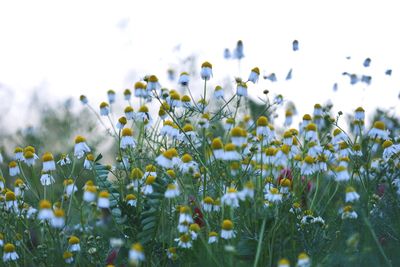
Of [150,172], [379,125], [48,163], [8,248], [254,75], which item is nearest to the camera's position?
[8,248]

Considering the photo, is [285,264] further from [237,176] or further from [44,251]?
[44,251]

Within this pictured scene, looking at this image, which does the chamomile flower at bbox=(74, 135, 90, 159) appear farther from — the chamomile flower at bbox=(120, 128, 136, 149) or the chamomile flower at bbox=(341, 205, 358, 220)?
the chamomile flower at bbox=(341, 205, 358, 220)

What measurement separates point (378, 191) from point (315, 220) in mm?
1053

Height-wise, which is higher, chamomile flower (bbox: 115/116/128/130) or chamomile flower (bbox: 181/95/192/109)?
chamomile flower (bbox: 181/95/192/109)

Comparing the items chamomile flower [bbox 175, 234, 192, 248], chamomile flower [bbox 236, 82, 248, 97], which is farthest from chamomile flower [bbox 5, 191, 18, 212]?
chamomile flower [bbox 236, 82, 248, 97]

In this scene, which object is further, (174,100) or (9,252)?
(174,100)

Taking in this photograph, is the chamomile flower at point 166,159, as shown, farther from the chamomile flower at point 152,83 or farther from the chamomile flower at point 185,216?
the chamomile flower at point 152,83

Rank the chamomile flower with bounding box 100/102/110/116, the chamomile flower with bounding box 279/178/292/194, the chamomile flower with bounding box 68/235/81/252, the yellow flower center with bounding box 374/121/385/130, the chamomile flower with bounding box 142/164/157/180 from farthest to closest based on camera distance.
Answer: the chamomile flower with bounding box 100/102/110/116
the yellow flower center with bounding box 374/121/385/130
the chamomile flower with bounding box 279/178/292/194
the chamomile flower with bounding box 142/164/157/180
the chamomile flower with bounding box 68/235/81/252

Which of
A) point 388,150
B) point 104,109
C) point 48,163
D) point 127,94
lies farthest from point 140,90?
point 388,150

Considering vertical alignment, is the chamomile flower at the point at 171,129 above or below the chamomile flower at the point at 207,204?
above

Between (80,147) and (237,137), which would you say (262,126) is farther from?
(80,147)

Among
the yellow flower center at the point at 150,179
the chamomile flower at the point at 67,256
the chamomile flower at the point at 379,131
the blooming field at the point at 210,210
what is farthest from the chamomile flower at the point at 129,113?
the chamomile flower at the point at 379,131

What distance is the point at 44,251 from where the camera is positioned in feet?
9.50

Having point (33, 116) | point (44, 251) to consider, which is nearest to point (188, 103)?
point (44, 251)
